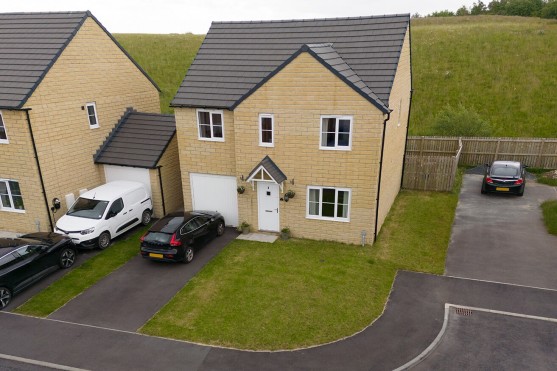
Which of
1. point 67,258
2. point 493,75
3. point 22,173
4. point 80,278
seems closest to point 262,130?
point 80,278

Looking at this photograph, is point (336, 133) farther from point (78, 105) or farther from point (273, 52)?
point (78, 105)

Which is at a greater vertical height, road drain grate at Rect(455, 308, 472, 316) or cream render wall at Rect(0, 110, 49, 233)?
cream render wall at Rect(0, 110, 49, 233)

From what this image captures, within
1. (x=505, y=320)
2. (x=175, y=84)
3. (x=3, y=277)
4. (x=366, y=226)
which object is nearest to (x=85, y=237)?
(x=3, y=277)

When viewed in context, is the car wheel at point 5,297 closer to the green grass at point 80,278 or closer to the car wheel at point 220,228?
the green grass at point 80,278

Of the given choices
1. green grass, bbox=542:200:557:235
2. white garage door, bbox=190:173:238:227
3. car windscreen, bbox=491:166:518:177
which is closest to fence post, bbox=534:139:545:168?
car windscreen, bbox=491:166:518:177

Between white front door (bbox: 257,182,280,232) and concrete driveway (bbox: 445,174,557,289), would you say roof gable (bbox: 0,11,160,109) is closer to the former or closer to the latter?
white front door (bbox: 257,182,280,232)
